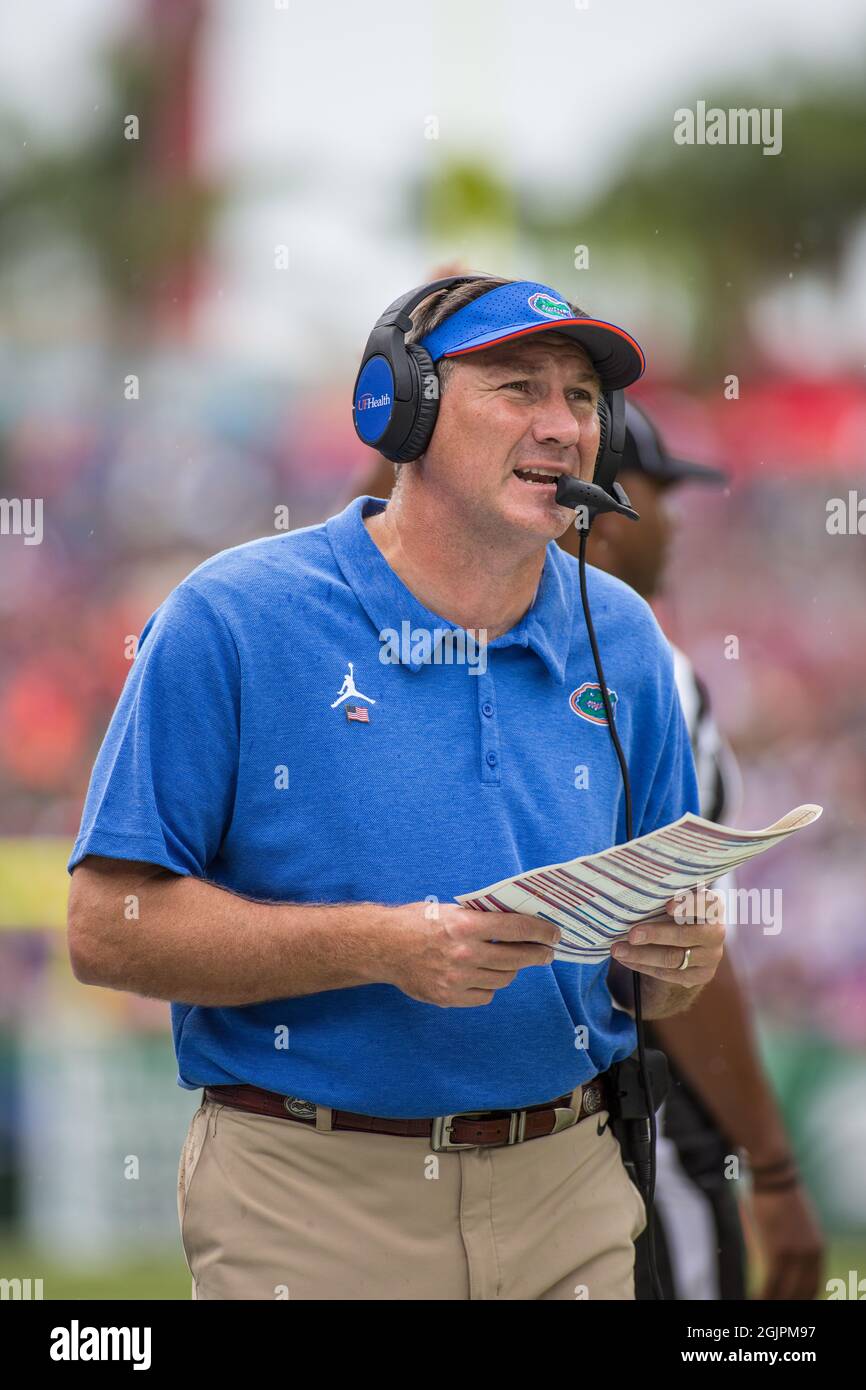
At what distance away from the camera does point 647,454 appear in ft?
8.03

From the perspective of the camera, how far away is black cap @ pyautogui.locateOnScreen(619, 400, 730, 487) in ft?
7.93

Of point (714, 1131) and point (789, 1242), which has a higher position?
point (714, 1131)

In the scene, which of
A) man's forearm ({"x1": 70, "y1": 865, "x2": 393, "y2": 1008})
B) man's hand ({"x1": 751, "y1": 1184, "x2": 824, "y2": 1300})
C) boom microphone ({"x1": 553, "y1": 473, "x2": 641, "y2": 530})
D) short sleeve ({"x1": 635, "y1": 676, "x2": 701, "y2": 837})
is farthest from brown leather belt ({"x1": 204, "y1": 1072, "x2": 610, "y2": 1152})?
man's hand ({"x1": 751, "y1": 1184, "x2": 824, "y2": 1300})

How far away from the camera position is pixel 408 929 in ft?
4.47

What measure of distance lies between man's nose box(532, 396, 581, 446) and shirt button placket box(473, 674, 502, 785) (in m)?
0.25

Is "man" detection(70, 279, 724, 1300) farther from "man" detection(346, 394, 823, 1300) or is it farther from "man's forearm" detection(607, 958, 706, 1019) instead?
"man" detection(346, 394, 823, 1300)

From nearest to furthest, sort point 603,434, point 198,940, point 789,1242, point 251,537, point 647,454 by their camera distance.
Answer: point 198,940 < point 603,434 < point 789,1242 < point 647,454 < point 251,537

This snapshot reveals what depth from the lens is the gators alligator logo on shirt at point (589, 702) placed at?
1632 mm

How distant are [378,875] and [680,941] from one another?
0.29 metres

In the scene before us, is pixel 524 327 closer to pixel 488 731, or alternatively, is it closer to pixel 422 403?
pixel 422 403
